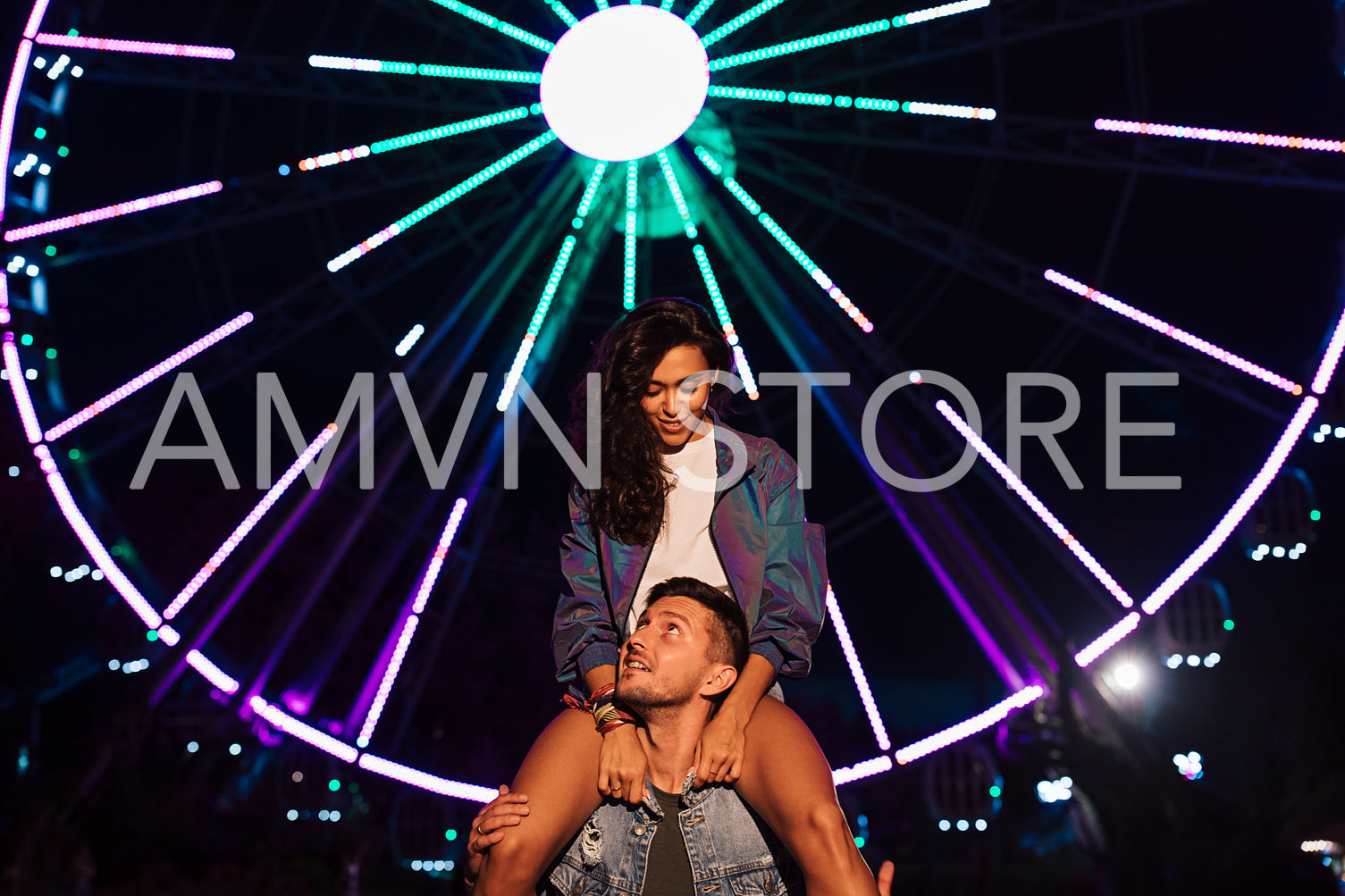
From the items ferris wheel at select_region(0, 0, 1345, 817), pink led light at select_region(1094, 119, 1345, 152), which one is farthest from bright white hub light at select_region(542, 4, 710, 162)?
pink led light at select_region(1094, 119, 1345, 152)

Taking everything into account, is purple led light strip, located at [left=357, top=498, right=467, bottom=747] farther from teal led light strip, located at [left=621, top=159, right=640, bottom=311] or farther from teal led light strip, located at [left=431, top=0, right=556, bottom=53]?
teal led light strip, located at [left=431, top=0, right=556, bottom=53]

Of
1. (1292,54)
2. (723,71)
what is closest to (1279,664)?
(1292,54)

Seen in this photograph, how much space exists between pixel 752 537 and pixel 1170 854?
4.58 m

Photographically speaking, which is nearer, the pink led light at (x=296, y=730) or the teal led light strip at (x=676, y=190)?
the pink led light at (x=296, y=730)

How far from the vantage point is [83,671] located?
340 inches

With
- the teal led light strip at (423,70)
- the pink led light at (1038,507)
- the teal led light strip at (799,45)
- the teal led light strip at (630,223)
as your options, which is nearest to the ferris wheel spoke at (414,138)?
the teal led light strip at (423,70)

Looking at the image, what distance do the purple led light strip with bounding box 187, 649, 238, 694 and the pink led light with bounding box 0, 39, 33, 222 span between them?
247cm

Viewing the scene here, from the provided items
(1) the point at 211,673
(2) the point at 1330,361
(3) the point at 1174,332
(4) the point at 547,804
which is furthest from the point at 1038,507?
(1) the point at 211,673

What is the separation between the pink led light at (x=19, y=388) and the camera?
5.81 meters

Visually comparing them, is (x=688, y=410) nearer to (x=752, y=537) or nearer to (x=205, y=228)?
(x=752, y=537)

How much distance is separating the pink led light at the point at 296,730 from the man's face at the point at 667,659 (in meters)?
3.35

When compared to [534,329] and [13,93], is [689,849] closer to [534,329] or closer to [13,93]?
[534,329]

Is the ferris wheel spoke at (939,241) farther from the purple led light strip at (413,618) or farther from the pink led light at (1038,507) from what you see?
the purple led light strip at (413,618)

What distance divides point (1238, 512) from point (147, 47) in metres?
6.23
